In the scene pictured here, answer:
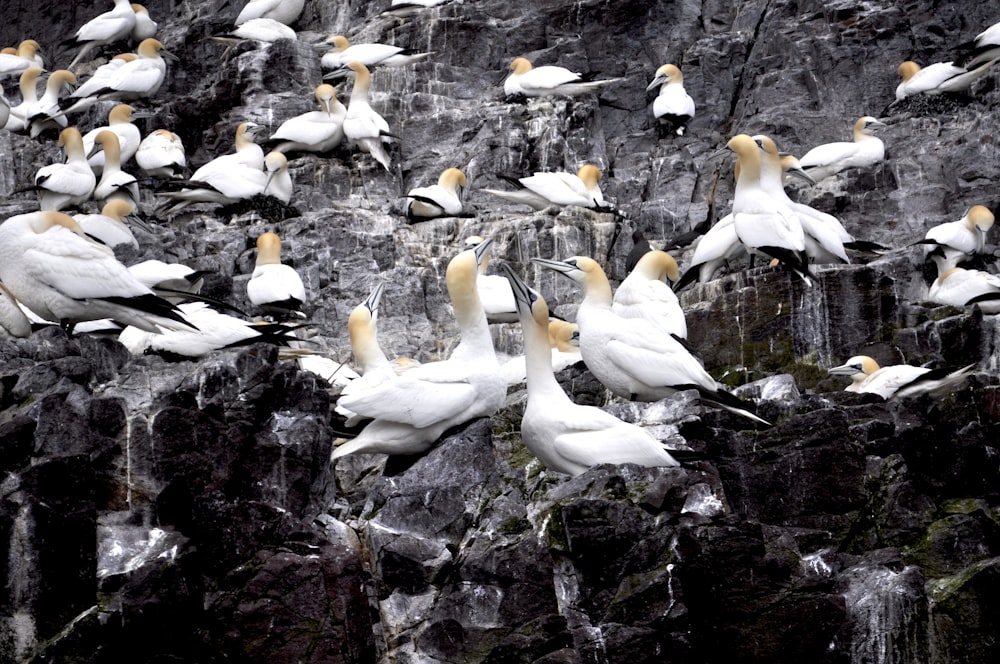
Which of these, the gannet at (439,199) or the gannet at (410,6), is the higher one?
the gannet at (410,6)

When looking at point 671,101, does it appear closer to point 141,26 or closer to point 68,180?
point 68,180

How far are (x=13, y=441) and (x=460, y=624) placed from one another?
2431 mm

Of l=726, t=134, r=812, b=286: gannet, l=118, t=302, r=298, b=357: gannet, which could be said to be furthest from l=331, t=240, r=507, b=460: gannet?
l=726, t=134, r=812, b=286: gannet

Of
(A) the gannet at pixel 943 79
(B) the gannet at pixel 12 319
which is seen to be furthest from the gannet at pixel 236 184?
(A) the gannet at pixel 943 79

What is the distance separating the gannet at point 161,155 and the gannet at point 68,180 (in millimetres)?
1324

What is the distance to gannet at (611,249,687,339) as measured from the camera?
12117 millimetres

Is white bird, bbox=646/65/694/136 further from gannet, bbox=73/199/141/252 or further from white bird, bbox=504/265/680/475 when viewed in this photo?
white bird, bbox=504/265/680/475

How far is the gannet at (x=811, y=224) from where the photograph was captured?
13.4 m

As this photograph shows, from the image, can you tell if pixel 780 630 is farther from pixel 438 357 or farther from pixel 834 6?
pixel 834 6

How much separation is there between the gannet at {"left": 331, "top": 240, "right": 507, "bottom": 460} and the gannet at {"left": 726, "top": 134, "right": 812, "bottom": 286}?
391 cm

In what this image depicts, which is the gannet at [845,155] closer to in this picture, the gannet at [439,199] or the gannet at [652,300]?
the gannet at [439,199]

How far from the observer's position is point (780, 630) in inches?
308

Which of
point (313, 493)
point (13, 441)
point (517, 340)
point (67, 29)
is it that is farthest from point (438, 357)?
point (67, 29)

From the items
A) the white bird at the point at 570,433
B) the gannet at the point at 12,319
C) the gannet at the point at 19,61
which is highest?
the white bird at the point at 570,433
